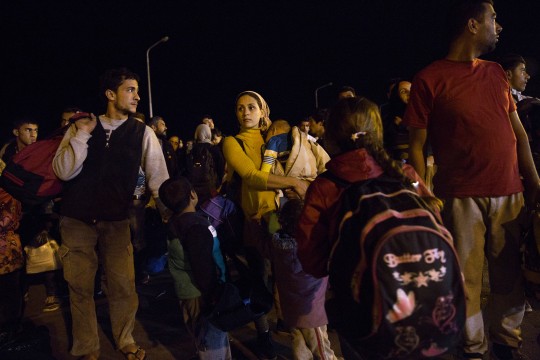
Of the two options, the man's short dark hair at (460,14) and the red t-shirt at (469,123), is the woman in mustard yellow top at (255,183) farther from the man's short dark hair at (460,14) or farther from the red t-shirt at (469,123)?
the man's short dark hair at (460,14)

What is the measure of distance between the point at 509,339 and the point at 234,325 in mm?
1845

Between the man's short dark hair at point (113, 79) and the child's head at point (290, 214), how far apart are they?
5.69ft

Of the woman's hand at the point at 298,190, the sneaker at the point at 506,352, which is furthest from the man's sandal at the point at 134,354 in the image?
Result: the sneaker at the point at 506,352

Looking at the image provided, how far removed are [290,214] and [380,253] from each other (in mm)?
1555

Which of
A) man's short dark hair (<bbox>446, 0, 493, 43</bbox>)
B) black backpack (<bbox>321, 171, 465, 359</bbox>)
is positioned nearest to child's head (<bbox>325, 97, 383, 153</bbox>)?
black backpack (<bbox>321, 171, 465, 359</bbox>)

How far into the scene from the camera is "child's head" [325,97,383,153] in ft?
7.10

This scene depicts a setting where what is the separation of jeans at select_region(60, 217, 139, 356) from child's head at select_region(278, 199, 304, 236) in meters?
1.40

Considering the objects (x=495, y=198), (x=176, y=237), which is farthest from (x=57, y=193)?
(x=495, y=198)

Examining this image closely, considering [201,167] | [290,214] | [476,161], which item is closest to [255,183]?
[290,214]

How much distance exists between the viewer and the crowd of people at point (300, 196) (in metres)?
2.28

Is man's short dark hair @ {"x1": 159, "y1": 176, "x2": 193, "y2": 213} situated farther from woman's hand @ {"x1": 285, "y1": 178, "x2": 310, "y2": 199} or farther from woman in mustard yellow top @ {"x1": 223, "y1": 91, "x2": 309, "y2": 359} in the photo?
woman's hand @ {"x1": 285, "y1": 178, "x2": 310, "y2": 199}

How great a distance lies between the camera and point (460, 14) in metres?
3.07

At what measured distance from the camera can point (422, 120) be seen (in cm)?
305

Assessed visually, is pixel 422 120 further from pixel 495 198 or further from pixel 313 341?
pixel 313 341
